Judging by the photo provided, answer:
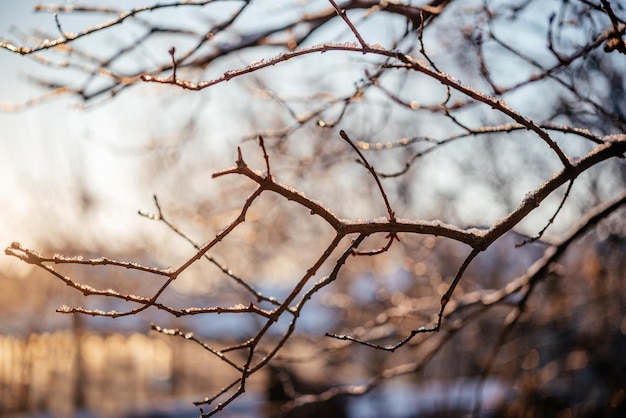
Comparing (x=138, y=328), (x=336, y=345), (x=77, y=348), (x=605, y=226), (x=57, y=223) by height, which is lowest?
(x=336, y=345)

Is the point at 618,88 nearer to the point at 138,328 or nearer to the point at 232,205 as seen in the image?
the point at 232,205

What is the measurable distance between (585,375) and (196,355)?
2133 centimetres

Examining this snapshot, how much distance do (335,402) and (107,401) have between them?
16.4 metres

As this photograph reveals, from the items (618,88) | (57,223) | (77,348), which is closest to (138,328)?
(77,348)

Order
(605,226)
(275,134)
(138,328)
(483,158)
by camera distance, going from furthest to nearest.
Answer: (138,328) → (483,158) → (605,226) → (275,134)

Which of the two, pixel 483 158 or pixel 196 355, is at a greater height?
pixel 196 355

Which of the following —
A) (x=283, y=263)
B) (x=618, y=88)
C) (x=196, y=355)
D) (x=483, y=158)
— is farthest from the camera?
(x=196, y=355)

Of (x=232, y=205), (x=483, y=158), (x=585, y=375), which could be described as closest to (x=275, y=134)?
(x=232, y=205)

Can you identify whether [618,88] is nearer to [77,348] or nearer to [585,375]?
[585,375]

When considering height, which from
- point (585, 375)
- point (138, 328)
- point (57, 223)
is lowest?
point (585, 375)

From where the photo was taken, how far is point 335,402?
982 centimetres

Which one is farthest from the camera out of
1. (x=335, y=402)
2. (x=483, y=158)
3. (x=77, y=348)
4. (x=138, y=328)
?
(x=138, y=328)

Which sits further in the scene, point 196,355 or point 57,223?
point 196,355

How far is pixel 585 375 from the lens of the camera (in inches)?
314
